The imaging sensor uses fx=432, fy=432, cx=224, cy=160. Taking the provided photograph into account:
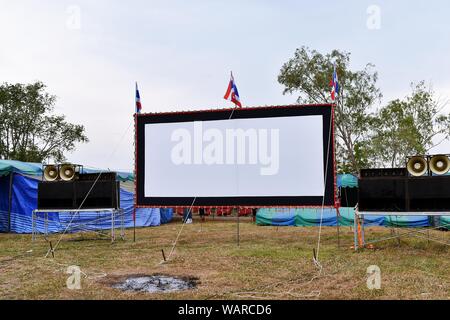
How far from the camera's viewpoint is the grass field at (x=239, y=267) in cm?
632

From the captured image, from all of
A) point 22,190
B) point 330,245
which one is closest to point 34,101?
point 22,190

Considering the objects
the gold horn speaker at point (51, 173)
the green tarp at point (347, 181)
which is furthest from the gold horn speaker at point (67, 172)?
the green tarp at point (347, 181)

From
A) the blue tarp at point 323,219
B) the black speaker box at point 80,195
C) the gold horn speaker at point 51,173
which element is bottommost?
the blue tarp at point 323,219

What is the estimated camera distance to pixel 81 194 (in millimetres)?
12984

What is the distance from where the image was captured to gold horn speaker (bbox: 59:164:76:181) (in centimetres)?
1318

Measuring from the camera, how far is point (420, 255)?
970cm

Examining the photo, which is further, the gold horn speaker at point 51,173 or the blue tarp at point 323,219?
the blue tarp at point 323,219

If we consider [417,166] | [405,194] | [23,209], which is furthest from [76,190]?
[417,166]

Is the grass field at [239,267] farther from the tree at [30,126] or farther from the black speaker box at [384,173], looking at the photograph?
the tree at [30,126]

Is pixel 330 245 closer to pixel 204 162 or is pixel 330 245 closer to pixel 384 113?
pixel 204 162

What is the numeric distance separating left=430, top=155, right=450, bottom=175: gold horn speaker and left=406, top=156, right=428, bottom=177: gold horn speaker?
149 mm

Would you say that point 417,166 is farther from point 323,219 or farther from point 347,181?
point 347,181

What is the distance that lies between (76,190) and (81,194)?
0.72 feet

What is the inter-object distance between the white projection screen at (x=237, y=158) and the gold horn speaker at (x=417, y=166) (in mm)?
1940
